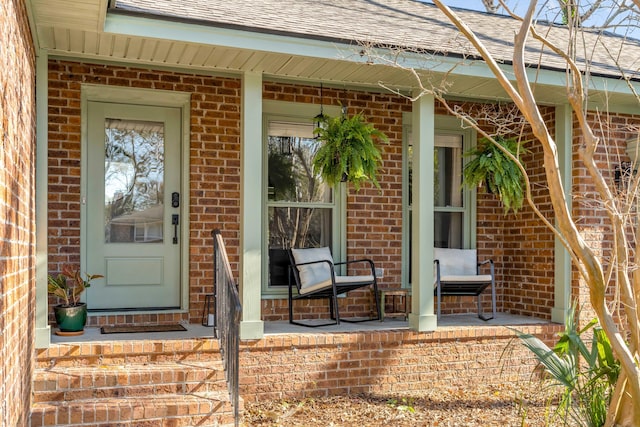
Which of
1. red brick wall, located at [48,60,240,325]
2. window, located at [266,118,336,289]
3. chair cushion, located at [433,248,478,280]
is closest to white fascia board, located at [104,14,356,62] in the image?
red brick wall, located at [48,60,240,325]

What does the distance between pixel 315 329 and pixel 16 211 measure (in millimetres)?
3001

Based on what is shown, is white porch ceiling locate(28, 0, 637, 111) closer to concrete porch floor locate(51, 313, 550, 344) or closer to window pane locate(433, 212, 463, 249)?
window pane locate(433, 212, 463, 249)

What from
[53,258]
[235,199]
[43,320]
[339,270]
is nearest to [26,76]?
[43,320]

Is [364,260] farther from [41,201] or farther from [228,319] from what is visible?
[41,201]

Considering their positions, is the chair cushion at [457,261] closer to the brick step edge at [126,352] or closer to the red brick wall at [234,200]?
the red brick wall at [234,200]

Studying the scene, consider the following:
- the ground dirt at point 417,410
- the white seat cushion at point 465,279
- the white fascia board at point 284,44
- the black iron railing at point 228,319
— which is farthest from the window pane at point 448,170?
the black iron railing at point 228,319

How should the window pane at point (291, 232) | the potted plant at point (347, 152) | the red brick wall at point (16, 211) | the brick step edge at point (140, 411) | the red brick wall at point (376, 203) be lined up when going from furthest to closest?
1. the red brick wall at point (376, 203)
2. the window pane at point (291, 232)
3. the potted plant at point (347, 152)
4. the brick step edge at point (140, 411)
5. the red brick wall at point (16, 211)

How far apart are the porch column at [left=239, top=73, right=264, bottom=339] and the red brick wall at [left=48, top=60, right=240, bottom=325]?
0.98 metres

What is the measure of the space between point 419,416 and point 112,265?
9.67ft

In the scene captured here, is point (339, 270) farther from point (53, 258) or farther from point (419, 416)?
point (53, 258)

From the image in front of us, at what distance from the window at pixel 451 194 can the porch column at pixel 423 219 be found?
4.51ft


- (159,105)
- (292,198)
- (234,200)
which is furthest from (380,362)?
(159,105)

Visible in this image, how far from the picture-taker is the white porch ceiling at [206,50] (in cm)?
413

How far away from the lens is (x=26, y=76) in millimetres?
3789
